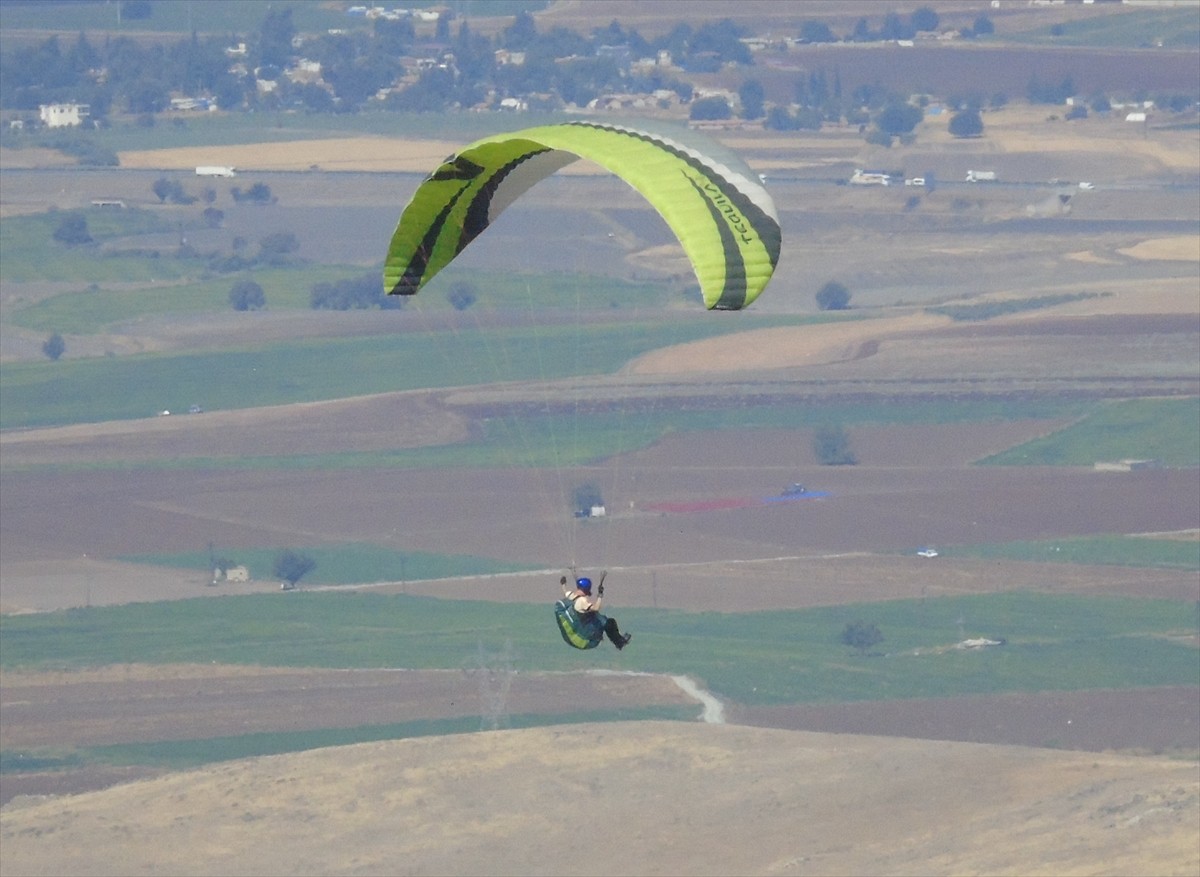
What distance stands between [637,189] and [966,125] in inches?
5702

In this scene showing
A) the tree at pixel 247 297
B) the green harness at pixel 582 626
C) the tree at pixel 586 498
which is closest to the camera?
the green harness at pixel 582 626

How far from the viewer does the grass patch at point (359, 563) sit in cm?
6888

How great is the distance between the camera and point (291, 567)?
2717 inches

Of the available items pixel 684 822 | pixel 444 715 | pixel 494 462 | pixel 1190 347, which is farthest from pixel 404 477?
pixel 684 822

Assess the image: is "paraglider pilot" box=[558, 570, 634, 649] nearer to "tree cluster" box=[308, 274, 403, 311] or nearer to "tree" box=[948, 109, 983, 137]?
"tree cluster" box=[308, 274, 403, 311]

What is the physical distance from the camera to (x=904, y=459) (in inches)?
3295

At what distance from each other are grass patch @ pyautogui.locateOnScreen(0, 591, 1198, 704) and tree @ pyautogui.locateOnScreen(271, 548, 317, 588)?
1998mm

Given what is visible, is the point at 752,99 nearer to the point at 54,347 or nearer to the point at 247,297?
the point at 247,297

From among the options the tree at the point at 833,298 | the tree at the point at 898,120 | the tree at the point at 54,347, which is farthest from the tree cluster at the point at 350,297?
the tree at the point at 898,120

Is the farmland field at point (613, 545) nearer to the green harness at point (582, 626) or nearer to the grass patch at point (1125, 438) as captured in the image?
the grass patch at point (1125, 438)

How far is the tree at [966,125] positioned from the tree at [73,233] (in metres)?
60.6

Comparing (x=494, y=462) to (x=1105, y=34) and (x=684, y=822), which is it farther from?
(x=1105, y=34)

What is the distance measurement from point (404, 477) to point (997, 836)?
4530 cm

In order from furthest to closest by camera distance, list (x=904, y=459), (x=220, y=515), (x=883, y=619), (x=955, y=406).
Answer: (x=955, y=406), (x=904, y=459), (x=220, y=515), (x=883, y=619)
